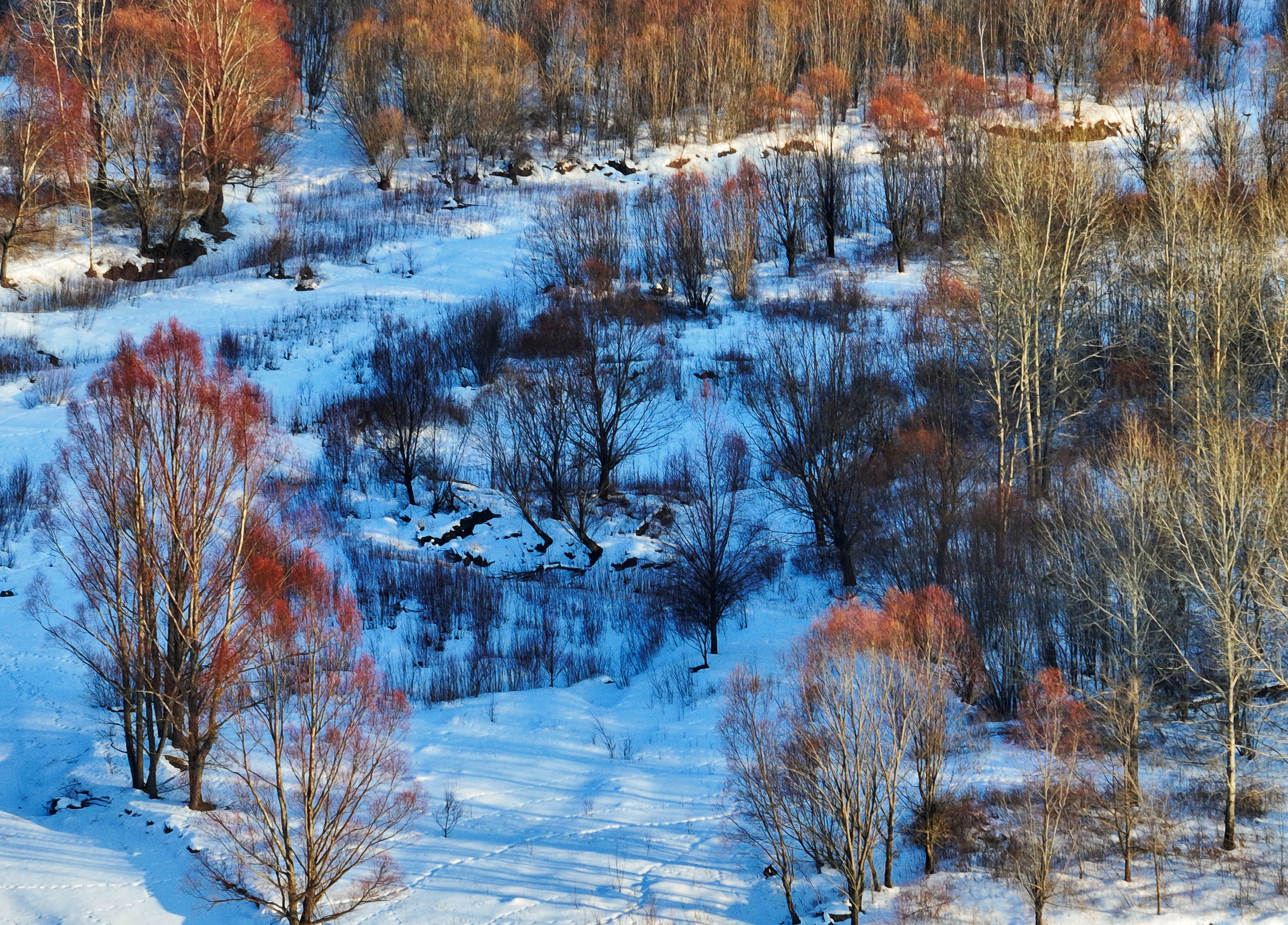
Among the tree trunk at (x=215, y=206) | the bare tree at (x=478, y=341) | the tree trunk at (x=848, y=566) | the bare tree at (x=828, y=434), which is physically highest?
the tree trunk at (x=215, y=206)

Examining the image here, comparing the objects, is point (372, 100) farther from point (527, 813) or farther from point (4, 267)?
point (527, 813)

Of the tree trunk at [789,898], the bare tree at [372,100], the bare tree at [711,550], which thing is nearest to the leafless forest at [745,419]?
the tree trunk at [789,898]

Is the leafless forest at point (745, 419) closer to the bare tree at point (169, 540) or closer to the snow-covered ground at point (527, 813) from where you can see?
the bare tree at point (169, 540)

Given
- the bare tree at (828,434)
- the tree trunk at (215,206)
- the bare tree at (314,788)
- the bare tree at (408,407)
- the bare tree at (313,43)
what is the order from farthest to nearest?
the bare tree at (313,43), the tree trunk at (215,206), the bare tree at (408,407), the bare tree at (828,434), the bare tree at (314,788)

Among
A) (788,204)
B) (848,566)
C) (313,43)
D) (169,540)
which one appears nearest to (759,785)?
(169,540)

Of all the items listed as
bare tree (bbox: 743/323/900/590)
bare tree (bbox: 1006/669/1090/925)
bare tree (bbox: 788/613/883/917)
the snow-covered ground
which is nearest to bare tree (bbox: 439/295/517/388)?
the snow-covered ground

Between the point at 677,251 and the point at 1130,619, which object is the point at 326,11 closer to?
the point at 677,251
